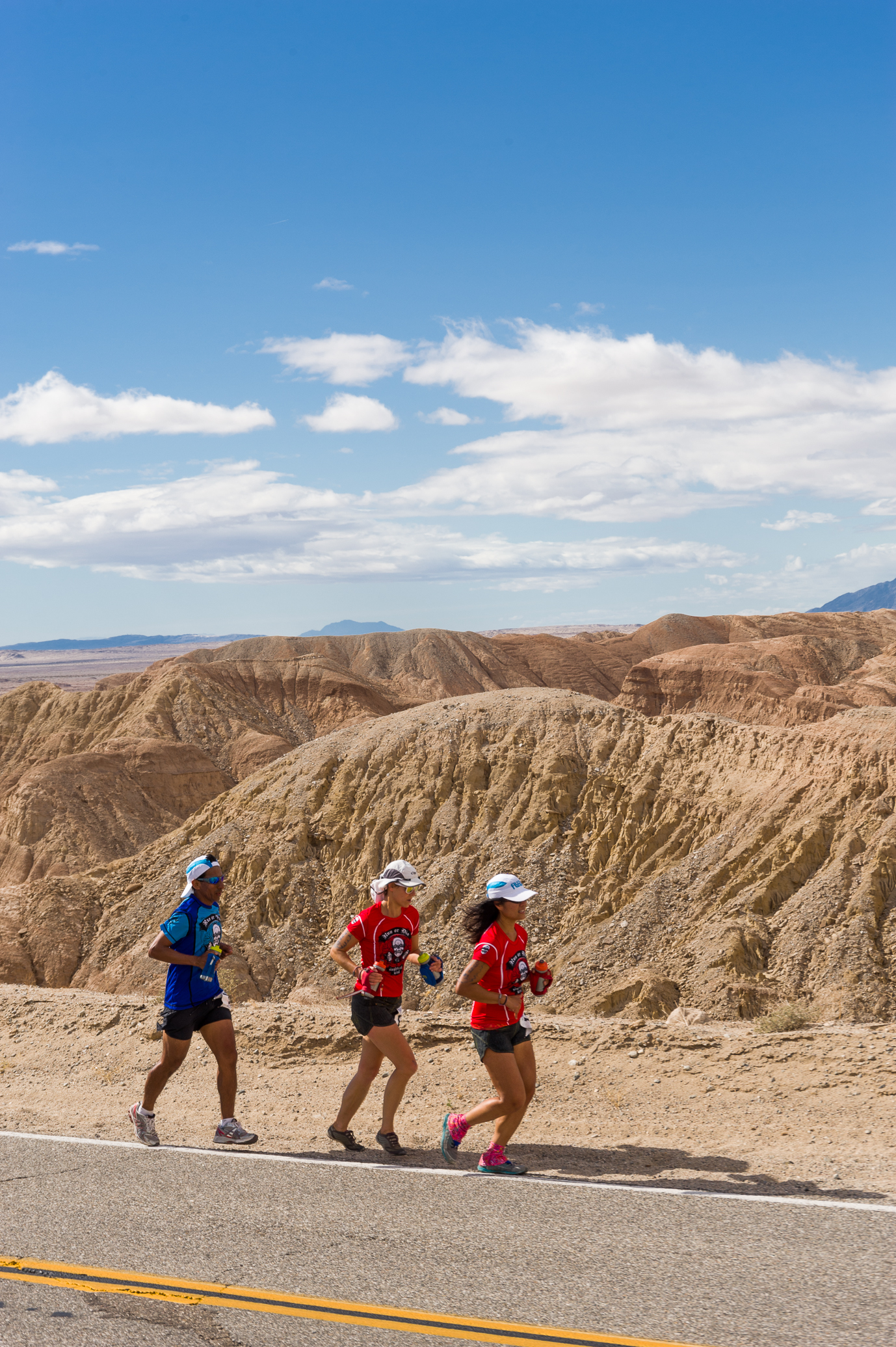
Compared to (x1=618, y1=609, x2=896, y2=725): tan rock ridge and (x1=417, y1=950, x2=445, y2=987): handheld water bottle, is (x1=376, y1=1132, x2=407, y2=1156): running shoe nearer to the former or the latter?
(x1=417, y1=950, x2=445, y2=987): handheld water bottle

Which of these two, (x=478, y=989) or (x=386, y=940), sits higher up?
(x=386, y=940)

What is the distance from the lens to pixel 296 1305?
484 cm

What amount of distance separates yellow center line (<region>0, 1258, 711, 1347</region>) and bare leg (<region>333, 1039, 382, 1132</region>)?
2045 millimetres

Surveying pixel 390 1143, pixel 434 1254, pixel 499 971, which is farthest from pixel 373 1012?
pixel 434 1254

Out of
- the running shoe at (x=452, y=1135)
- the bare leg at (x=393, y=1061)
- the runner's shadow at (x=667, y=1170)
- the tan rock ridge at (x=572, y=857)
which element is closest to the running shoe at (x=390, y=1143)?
the bare leg at (x=393, y=1061)

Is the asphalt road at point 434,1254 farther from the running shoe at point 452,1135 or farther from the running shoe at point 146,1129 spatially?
the running shoe at point 146,1129

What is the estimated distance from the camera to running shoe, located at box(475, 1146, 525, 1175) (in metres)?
6.57

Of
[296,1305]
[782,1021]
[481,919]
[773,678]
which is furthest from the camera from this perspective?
[773,678]

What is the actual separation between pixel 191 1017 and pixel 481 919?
2.28 metres

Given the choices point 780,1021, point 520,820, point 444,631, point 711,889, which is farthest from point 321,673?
point 780,1021

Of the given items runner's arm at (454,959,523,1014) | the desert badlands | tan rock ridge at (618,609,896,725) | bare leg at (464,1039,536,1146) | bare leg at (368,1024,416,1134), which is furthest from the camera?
tan rock ridge at (618,609,896,725)

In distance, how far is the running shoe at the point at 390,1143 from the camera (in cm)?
704

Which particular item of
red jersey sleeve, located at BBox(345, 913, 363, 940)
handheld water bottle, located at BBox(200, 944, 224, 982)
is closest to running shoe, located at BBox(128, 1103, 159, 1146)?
handheld water bottle, located at BBox(200, 944, 224, 982)

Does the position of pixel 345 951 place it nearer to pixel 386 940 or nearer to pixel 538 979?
pixel 386 940
